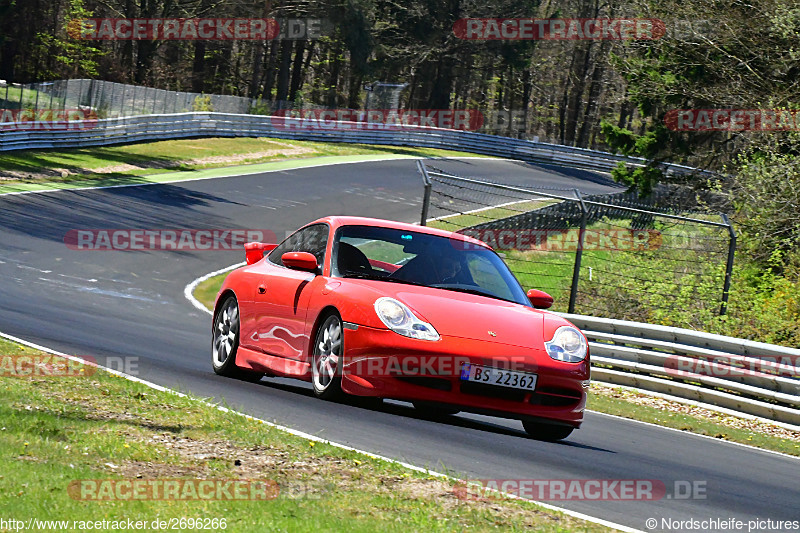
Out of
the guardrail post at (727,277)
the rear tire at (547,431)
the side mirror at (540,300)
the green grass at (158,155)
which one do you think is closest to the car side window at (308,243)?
the side mirror at (540,300)

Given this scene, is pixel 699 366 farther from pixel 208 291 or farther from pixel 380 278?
pixel 208 291

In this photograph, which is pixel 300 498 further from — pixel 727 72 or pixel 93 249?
pixel 727 72

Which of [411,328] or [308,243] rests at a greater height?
[308,243]

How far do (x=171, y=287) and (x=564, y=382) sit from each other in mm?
13785

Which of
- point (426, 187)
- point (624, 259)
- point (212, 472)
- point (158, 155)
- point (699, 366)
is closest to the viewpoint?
point (212, 472)

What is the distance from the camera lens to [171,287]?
813 inches

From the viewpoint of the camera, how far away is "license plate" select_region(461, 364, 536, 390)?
305 inches

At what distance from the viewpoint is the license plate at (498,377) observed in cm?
775

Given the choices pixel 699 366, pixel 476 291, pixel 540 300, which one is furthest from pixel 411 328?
pixel 699 366

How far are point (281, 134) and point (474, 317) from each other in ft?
144

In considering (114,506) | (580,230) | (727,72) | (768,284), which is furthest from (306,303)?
(727,72)

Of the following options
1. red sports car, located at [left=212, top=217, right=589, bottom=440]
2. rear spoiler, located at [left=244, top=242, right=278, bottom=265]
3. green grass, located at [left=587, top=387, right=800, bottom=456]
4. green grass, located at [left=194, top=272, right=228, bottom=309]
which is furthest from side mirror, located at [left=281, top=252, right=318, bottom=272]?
green grass, located at [left=194, top=272, right=228, bottom=309]

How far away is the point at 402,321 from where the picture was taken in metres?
7.88

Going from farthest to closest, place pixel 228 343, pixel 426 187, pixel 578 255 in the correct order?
pixel 426 187, pixel 578 255, pixel 228 343
